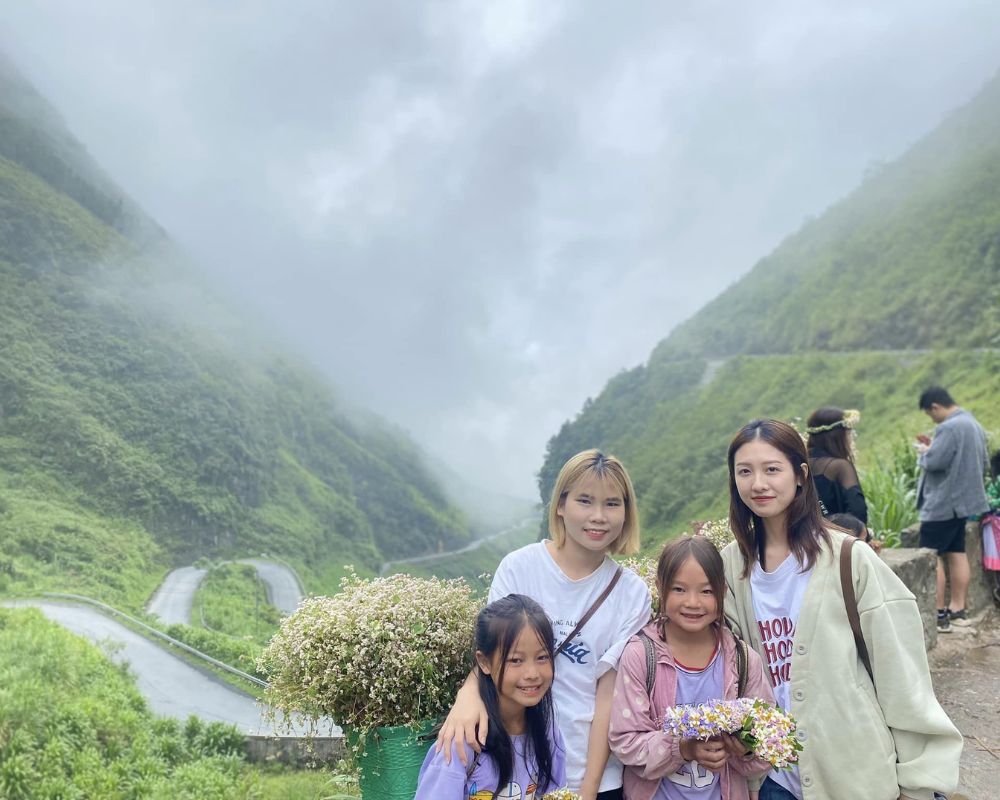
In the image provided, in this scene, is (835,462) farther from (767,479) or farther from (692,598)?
(692,598)

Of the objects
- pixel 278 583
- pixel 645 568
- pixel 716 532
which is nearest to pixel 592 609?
pixel 645 568

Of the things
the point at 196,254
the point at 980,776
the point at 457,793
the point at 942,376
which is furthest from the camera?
the point at 196,254

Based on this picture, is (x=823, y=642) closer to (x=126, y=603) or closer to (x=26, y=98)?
(x=126, y=603)

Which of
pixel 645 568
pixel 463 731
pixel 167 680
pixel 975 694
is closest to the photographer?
pixel 463 731

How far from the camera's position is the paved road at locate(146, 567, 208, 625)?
40906 millimetres

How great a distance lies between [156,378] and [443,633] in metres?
78.7

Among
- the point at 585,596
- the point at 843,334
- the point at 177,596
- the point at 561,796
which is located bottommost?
the point at 561,796

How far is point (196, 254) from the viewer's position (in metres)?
140

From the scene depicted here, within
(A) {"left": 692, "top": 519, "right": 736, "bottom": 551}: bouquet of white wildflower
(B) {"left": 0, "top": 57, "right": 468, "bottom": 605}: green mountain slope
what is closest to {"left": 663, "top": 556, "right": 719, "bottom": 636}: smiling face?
(A) {"left": 692, "top": 519, "right": 736, "bottom": 551}: bouquet of white wildflower

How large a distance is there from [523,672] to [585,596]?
377 millimetres

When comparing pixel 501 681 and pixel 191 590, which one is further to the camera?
pixel 191 590

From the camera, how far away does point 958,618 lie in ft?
19.2

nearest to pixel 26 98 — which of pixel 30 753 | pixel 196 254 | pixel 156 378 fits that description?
pixel 196 254

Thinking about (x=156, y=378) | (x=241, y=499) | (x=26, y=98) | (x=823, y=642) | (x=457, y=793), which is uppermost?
(x=26, y=98)
